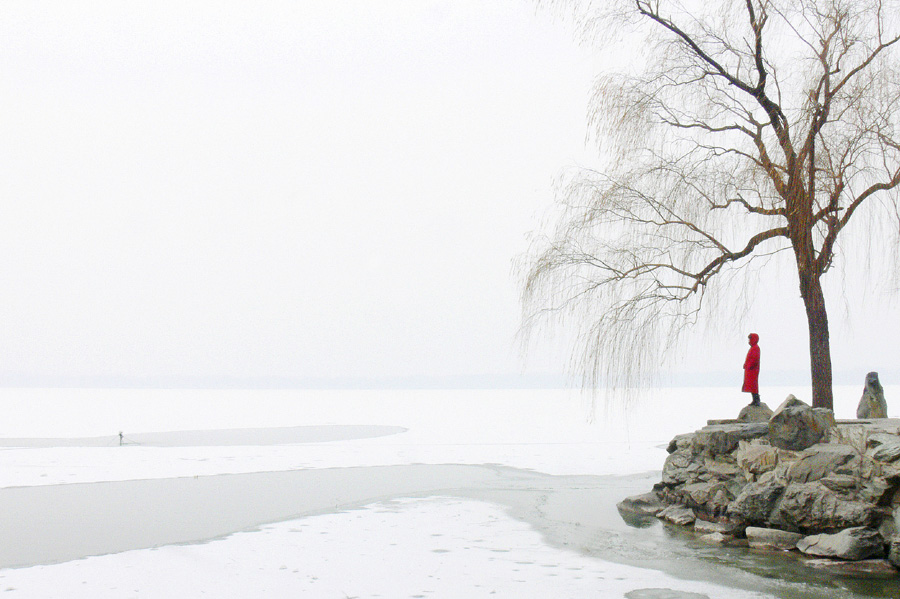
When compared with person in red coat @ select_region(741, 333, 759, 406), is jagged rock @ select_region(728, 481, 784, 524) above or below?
below

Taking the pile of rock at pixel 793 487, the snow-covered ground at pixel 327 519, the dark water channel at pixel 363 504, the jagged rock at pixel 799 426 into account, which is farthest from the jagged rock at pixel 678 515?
the jagged rock at pixel 799 426

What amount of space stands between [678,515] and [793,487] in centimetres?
158

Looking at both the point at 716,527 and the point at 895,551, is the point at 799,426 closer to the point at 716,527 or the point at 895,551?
the point at 716,527

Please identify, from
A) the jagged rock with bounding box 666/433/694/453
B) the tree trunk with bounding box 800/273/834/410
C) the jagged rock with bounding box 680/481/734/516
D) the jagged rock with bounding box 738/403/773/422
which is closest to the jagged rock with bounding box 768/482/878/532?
the jagged rock with bounding box 680/481/734/516

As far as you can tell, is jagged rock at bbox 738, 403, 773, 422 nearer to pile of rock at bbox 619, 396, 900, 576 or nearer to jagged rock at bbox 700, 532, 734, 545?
pile of rock at bbox 619, 396, 900, 576

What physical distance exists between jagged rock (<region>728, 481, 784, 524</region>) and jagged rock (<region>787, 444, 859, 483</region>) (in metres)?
0.23

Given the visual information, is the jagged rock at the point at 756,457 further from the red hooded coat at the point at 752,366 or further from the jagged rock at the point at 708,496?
the red hooded coat at the point at 752,366

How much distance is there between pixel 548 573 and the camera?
6754mm

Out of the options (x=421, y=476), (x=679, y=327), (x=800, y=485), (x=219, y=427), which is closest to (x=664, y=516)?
(x=800, y=485)

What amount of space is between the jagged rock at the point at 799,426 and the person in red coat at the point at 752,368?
143cm

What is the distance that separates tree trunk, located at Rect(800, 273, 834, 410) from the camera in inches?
416

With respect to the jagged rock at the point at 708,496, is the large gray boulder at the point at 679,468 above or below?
above

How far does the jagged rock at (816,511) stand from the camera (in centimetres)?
750

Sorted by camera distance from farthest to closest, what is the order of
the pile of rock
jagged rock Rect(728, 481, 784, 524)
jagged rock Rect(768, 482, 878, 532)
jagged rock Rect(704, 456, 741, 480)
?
jagged rock Rect(704, 456, 741, 480), jagged rock Rect(728, 481, 784, 524), jagged rock Rect(768, 482, 878, 532), the pile of rock
